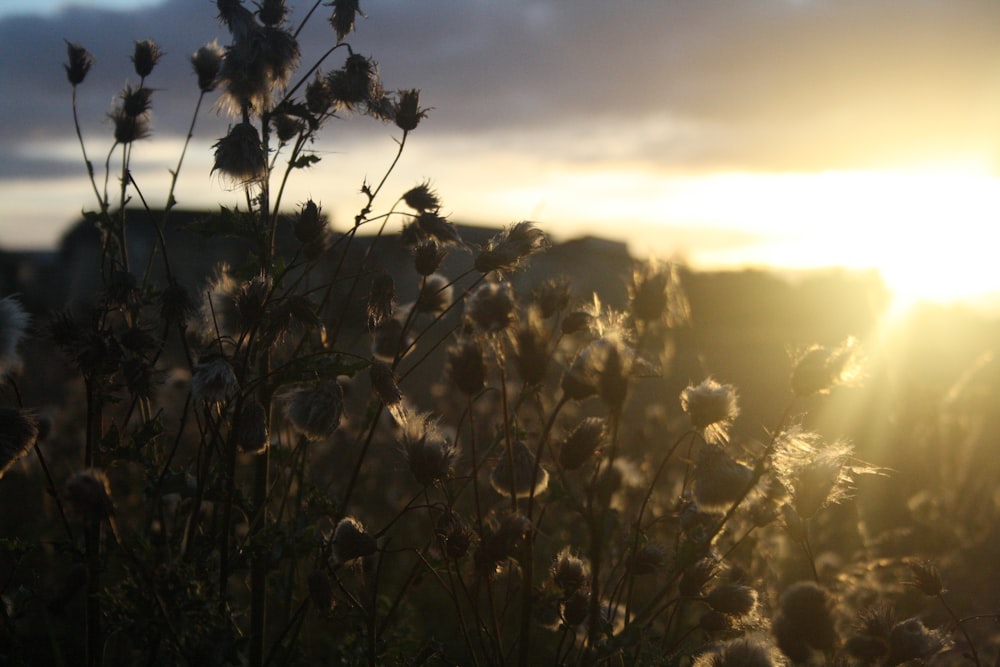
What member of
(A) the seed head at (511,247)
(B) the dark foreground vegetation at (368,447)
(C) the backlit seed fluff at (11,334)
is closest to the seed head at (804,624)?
(B) the dark foreground vegetation at (368,447)

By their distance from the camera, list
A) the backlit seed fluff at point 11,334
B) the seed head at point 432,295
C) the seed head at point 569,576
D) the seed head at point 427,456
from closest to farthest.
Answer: the seed head at point 427,456
the seed head at point 569,576
the backlit seed fluff at point 11,334
the seed head at point 432,295

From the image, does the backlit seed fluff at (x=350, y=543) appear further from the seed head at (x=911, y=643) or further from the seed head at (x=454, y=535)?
the seed head at (x=911, y=643)

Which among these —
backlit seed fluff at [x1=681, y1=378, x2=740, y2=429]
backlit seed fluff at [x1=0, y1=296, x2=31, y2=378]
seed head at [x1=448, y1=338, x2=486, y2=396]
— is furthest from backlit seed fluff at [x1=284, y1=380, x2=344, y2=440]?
backlit seed fluff at [x1=681, y1=378, x2=740, y2=429]

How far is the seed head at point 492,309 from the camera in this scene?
2510 mm

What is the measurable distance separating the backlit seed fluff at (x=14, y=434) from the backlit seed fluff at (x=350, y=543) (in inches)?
36.0

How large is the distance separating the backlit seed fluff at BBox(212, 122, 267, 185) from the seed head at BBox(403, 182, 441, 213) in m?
0.51

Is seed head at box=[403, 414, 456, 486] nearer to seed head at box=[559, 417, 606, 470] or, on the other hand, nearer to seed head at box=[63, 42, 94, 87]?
seed head at box=[559, 417, 606, 470]

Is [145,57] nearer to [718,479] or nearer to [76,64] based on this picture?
[76,64]

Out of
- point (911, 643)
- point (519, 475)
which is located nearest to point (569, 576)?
point (519, 475)

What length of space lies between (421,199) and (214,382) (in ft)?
3.49

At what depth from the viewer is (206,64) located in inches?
139

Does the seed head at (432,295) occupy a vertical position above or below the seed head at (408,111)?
below

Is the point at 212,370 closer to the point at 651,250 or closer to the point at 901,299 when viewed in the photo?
the point at 651,250

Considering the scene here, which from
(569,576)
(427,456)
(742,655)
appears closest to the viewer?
(742,655)
